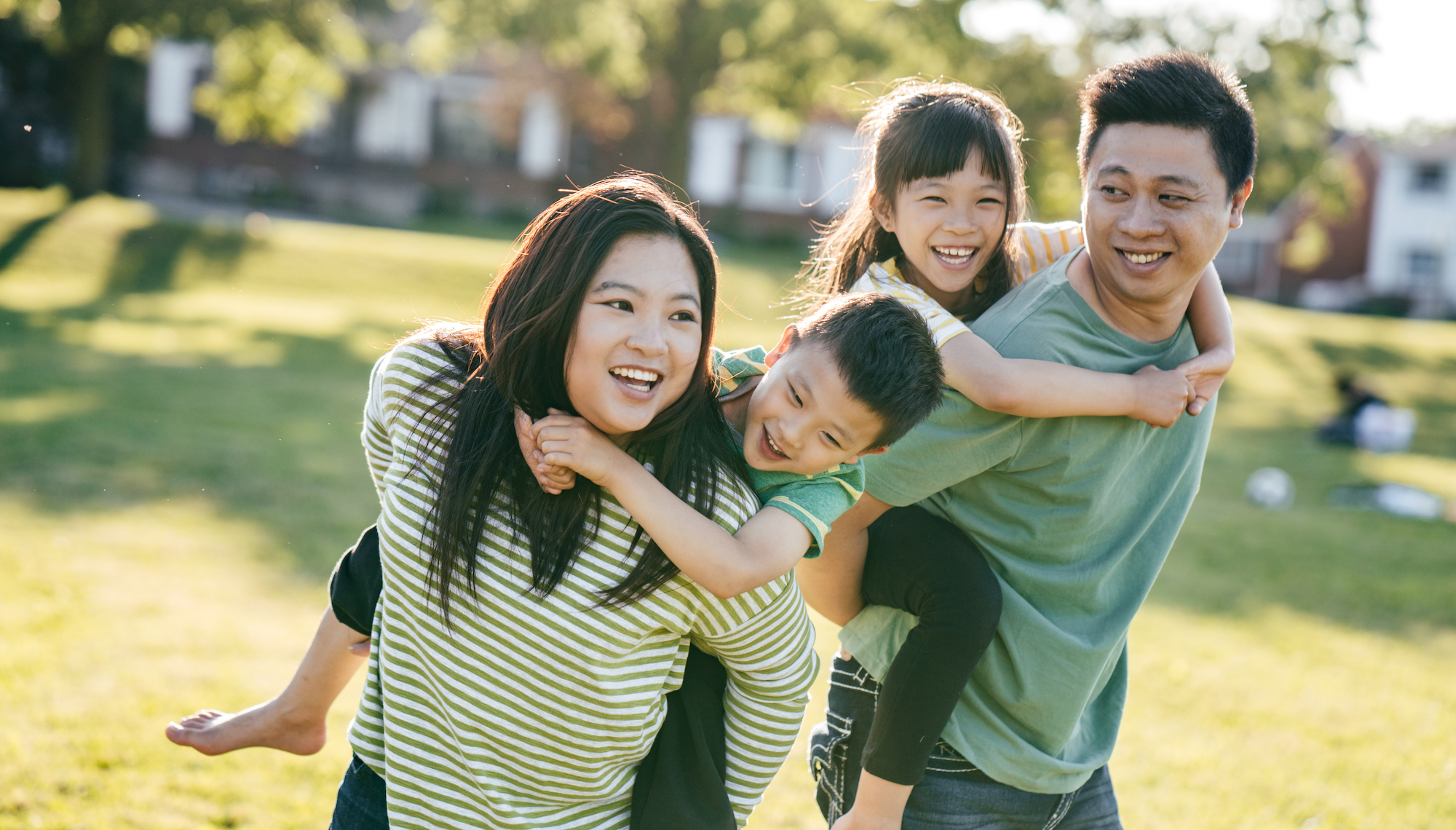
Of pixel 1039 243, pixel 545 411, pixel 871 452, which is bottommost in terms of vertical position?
pixel 871 452

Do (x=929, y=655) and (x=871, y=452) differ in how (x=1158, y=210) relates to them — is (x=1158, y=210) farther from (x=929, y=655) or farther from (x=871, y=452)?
(x=929, y=655)

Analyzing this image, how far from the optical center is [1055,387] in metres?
2.08

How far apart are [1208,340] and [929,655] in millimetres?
921

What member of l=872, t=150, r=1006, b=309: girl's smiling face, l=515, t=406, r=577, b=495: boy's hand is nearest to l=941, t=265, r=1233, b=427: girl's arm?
l=872, t=150, r=1006, b=309: girl's smiling face

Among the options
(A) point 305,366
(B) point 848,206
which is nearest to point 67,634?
(B) point 848,206

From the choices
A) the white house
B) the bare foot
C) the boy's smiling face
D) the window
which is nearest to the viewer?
the boy's smiling face

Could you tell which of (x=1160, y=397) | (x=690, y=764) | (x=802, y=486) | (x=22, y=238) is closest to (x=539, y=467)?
(x=802, y=486)

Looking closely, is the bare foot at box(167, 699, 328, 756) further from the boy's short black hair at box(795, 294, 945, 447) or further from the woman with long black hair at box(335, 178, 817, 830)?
the boy's short black hair at box(795, 294, 945, 447)

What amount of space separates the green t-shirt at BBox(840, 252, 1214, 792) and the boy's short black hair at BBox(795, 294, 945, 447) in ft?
0.34

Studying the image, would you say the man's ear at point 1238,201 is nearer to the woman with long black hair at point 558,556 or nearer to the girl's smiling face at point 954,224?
the girl's smiling face at point 954,224

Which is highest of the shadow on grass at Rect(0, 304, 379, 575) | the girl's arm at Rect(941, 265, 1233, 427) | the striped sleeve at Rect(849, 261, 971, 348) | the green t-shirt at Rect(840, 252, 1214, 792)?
the striped sleeve at Rect(849, 261, 971, 348)

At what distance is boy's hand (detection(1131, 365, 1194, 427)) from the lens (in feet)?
7.04

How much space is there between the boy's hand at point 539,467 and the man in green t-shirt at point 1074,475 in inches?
25.9

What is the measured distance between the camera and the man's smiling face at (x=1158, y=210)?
7.07 feet
